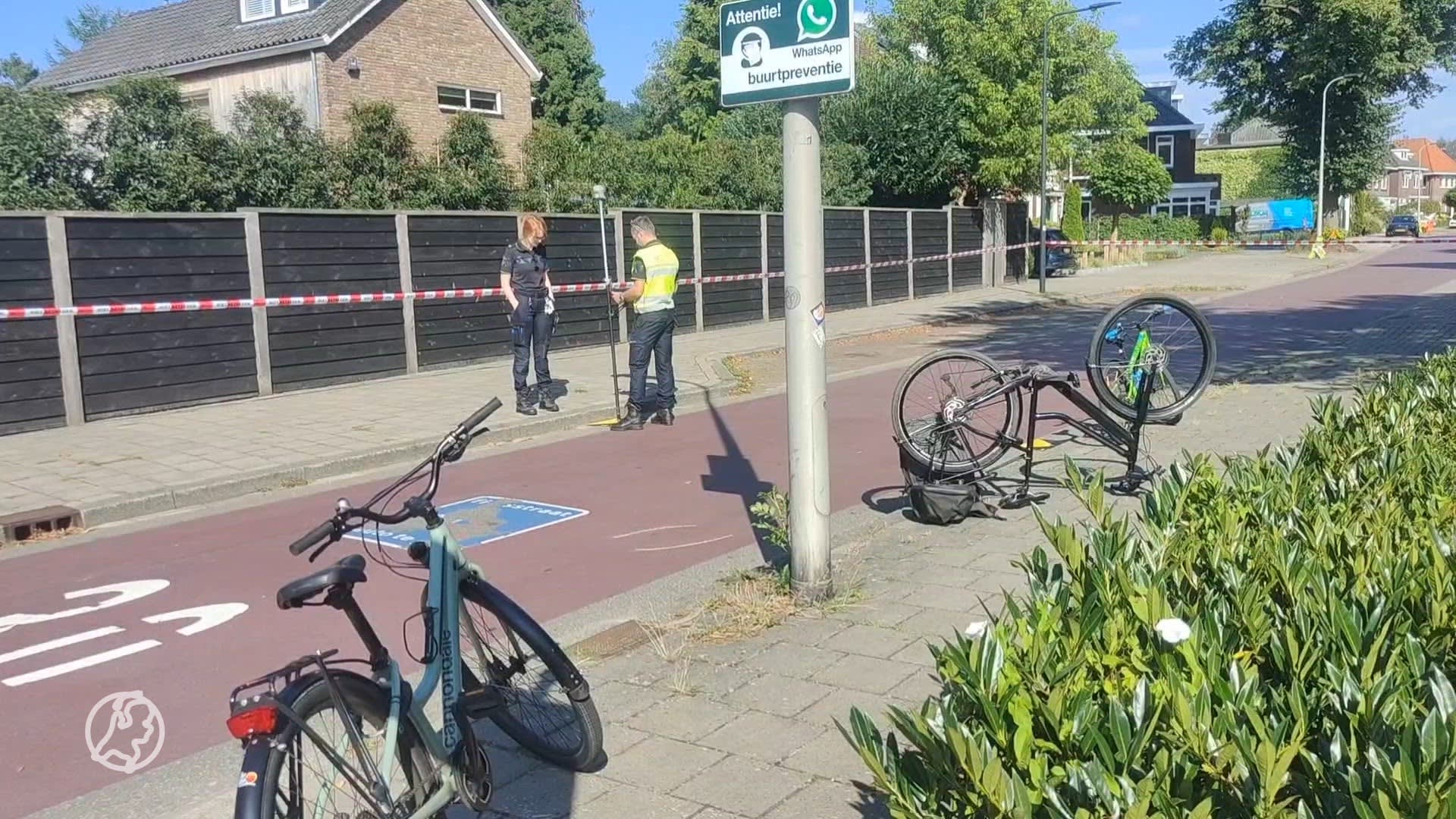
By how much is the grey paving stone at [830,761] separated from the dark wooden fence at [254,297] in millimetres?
8184

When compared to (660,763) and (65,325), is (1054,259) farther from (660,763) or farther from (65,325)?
(660,763)

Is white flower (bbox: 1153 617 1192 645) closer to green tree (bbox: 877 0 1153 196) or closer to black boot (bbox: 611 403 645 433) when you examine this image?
black boot (bbox: 611 403 645 433)

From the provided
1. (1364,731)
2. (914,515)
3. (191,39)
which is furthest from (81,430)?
(191,39)

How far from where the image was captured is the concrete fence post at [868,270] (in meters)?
23.4

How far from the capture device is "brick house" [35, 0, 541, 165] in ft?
88.2

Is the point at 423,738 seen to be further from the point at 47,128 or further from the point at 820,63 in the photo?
the point at 47,128

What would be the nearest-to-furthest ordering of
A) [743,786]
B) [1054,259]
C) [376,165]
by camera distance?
[743,786] < [376,165] < [1054,259]

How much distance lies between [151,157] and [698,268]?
7672 millimetres

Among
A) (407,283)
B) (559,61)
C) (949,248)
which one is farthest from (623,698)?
(559,61)

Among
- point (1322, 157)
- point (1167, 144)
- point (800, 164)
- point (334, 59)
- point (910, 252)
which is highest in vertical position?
point (1167, 144)

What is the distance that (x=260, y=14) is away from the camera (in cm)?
2928

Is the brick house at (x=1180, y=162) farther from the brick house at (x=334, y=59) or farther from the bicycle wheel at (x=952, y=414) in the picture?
the bicycle wheel at (x=952, y=414)

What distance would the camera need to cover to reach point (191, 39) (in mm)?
30266

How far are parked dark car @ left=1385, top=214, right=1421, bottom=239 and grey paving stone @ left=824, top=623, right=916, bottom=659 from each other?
231 ft
